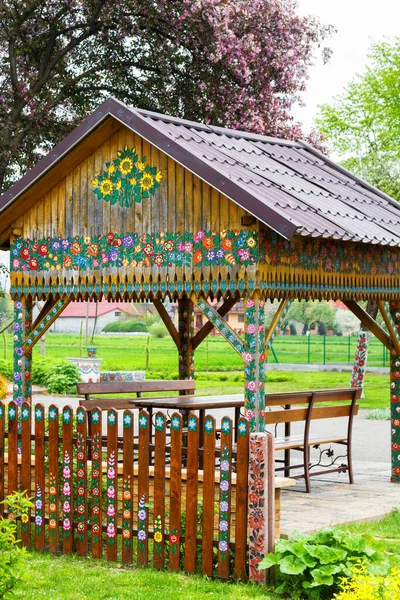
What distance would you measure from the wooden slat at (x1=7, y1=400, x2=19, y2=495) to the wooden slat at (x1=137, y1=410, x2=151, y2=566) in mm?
1355

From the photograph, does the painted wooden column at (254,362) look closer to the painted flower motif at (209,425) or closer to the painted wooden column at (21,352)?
the painted flower motif at (209,425)

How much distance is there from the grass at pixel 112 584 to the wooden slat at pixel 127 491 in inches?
6.8

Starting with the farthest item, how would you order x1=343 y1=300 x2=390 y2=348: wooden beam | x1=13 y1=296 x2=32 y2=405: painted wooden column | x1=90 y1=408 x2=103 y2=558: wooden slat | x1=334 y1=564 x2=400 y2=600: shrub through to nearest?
x1=343 y1=300 x2=390 y2=348: wooden beam
x1=13 y1=296 x2=32 y2=405: painted wooden column
x1=90 y1=408 x2=103 y2=558: wooden slat
x1=334 y1=564 x2=400 y2=600: shrub

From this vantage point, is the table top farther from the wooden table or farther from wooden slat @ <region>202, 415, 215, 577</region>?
wooden slat @ <region>202, 415, 215, 577</region>

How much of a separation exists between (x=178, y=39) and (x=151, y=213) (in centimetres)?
1235

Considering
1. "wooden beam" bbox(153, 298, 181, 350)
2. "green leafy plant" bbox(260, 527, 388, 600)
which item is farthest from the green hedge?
"green leafy plant" bbox(260, 527, 388, 600)

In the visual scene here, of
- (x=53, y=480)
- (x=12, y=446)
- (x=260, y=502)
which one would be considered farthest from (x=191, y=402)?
(x=260, y=502)

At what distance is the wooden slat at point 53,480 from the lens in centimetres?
916

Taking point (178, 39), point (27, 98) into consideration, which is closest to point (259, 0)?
point (178, 39)

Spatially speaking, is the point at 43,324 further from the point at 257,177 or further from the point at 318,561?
the point at 318,561

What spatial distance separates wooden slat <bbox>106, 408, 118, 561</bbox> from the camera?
8.80 meters

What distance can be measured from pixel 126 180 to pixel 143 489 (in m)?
3.65

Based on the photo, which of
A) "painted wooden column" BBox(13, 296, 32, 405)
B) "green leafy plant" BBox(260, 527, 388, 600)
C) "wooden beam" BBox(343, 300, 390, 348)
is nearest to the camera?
"green leafy plant" BBox(260, 527, 388, 600)

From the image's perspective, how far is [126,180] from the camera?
1109 cm
